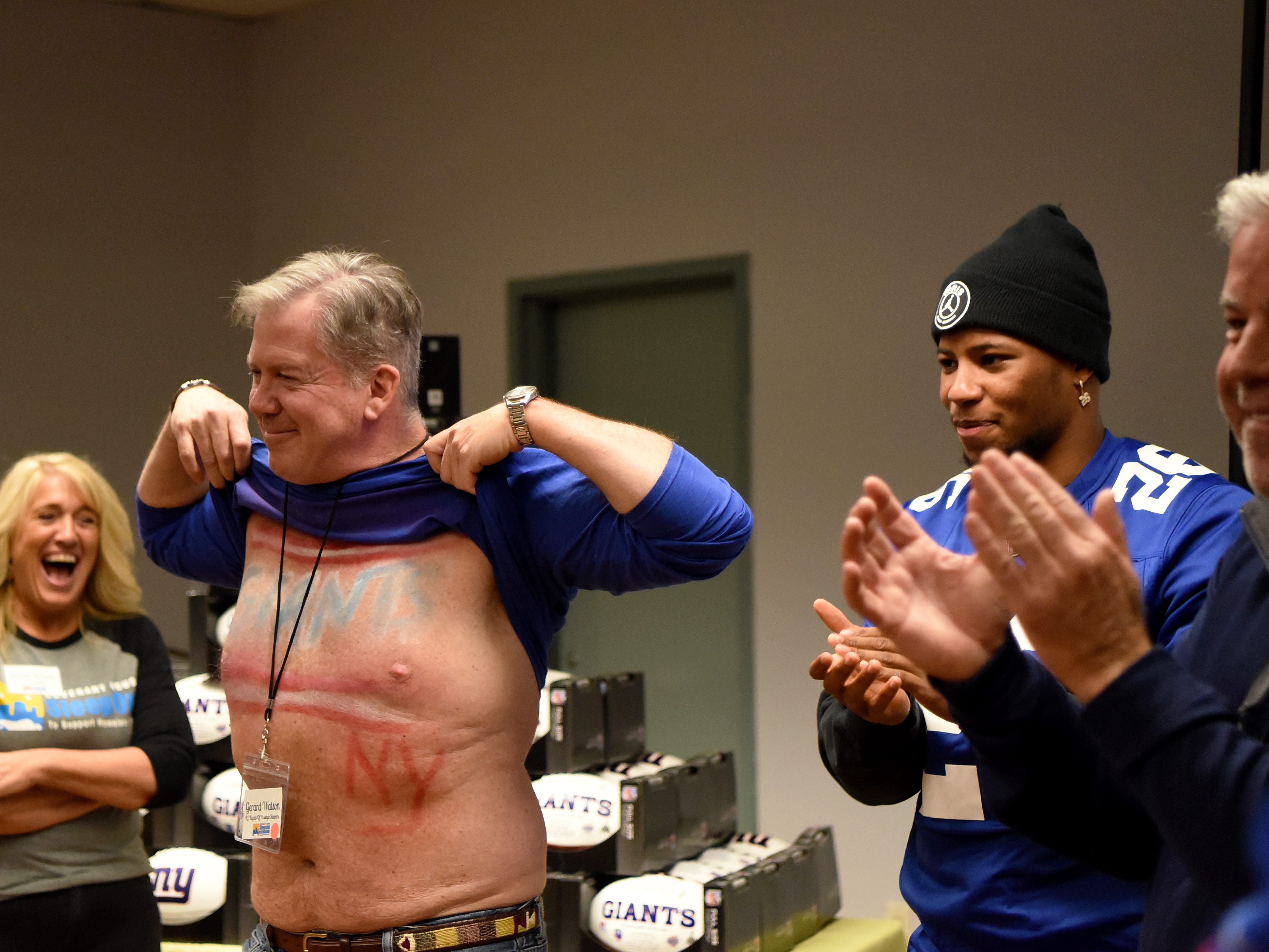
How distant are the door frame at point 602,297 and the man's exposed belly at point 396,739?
3.03 m

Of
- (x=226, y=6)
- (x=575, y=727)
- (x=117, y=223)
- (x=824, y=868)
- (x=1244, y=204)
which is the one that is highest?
(x=226, y=6)

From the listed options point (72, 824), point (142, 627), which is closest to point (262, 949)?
point (72, 824)

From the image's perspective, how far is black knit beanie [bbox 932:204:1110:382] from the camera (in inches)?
71.3

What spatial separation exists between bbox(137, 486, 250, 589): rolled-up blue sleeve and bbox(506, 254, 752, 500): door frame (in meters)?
2.86

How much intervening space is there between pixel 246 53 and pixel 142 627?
4120 mm

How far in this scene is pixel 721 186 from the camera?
4.78m

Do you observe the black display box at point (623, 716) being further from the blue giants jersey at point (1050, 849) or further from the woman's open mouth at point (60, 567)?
the blue giants jersey at point (1050, 849)

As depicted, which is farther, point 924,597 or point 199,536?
point 199,536

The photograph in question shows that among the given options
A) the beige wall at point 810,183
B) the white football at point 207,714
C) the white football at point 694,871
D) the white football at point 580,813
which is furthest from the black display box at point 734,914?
the white football at point 207,714

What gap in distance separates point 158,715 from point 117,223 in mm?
3582

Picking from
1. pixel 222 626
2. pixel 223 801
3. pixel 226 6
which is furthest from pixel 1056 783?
pixel 226 6

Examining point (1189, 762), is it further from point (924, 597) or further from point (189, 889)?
point (189, 889)

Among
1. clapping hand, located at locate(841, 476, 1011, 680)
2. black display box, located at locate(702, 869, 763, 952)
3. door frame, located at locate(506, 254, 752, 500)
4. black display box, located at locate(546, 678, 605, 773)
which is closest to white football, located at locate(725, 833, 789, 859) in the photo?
black display box, located at locate(702, 869, 763, 952)

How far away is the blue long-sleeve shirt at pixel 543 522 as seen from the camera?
1.63 metres
